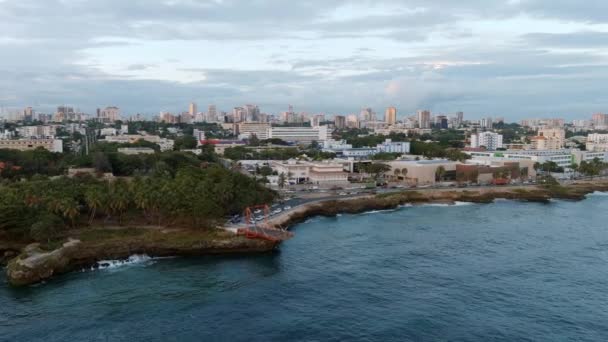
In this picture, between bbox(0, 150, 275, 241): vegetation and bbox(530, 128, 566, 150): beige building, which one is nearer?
bbox(0, 150, 275, 241): vegetation

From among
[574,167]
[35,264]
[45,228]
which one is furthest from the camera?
[574,167]

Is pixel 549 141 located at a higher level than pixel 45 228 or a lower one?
higher

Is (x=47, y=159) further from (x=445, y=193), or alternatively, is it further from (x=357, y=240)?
(x=445, y=193)

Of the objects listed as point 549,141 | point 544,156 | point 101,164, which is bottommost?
point 544,156

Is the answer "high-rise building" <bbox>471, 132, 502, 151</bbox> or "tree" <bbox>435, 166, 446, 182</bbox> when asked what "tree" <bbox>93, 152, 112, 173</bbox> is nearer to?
"tree" <bbox>435, 166, 446, 182</bbox>

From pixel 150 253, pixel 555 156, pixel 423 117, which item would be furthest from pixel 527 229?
pixel 423 117

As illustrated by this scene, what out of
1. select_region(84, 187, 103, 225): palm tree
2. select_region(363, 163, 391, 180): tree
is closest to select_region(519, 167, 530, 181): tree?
select_region(363, 163, 391, 180): tree

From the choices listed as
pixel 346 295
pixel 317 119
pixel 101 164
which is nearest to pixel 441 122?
pixel 317 119

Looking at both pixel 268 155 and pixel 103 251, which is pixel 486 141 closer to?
pixel 268 155

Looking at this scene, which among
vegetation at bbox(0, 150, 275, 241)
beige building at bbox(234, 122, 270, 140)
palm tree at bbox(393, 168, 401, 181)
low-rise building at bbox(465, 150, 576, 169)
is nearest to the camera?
vegetation at bbox(0, 150, 275, 241)

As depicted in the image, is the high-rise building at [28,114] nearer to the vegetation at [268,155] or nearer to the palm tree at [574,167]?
the vegetation at [268,155]
